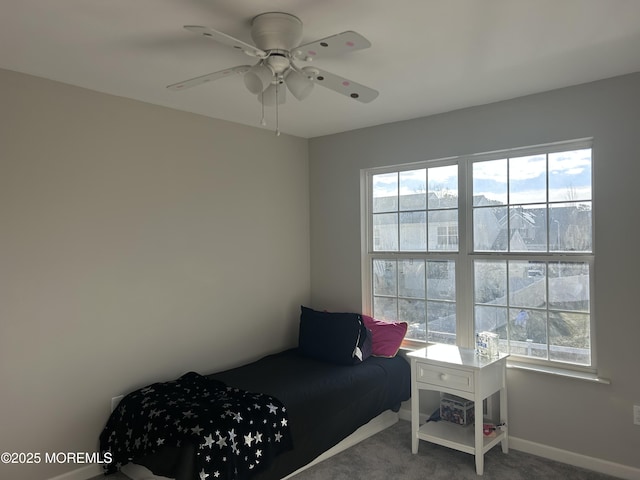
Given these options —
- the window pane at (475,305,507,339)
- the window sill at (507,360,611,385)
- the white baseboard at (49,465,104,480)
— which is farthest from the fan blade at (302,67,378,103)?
the white baseboard at (49,465,104,480)

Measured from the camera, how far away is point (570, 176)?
296 cm

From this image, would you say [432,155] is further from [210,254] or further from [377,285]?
[210,254]

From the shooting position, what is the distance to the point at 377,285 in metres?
3.93

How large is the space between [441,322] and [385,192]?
117cm

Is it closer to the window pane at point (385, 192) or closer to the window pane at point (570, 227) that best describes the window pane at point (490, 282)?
the window pane at point (570, 227)

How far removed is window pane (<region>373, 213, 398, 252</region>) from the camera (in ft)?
12.6

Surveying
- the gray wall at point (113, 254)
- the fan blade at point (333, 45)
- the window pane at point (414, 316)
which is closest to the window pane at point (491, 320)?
the window pane at point (414, 316)

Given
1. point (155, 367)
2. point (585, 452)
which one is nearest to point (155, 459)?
point (155, 367)

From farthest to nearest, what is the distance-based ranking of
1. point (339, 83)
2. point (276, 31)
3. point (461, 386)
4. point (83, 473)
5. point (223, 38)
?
point (461, 386) → point (83, 473) → point (339, 83) → point (276, 31) → point (223, 38)

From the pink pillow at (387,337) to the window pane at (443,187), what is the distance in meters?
0.99

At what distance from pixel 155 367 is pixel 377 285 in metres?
1.88

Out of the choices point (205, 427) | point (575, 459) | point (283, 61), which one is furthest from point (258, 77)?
point (575, 459)

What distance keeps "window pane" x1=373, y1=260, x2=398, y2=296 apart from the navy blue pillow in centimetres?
44

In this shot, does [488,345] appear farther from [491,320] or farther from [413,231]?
[413,231]
